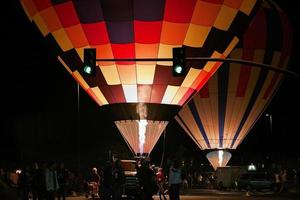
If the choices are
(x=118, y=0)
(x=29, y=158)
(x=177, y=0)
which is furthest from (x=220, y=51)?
(x=29, y=158)

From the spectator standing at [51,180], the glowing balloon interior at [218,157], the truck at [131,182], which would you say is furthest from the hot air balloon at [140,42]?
the glowing balloon interior at [218,157]

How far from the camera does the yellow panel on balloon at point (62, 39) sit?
21609mm

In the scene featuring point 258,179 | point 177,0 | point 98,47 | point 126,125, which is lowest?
point 258,179

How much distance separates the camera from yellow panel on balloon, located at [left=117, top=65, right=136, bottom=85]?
21.8m

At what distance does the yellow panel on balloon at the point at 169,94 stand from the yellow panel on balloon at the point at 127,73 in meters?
1.34

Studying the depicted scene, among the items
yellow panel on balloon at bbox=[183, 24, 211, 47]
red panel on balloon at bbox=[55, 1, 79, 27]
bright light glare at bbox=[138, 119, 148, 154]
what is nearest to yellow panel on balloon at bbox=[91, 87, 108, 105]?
bright light glare at bbox=[138, 119, 148, 154]

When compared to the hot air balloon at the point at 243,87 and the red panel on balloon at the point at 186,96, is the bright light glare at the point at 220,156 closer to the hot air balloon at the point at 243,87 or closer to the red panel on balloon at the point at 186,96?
the hot air balloon at the point at 243,87

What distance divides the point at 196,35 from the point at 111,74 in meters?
3.47

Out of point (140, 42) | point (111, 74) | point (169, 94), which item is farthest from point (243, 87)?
point (140, 42)

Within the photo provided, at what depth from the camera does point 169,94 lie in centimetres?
2239

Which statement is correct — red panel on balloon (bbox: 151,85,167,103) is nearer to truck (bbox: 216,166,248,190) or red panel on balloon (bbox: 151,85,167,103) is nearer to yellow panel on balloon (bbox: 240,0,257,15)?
yellow panel on balloon (bbox: 240,0,257,15)

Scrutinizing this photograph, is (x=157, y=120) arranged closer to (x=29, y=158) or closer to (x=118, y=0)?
(x=118, y=0)

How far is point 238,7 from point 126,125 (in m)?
6.05

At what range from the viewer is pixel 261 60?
3331 centimetres
